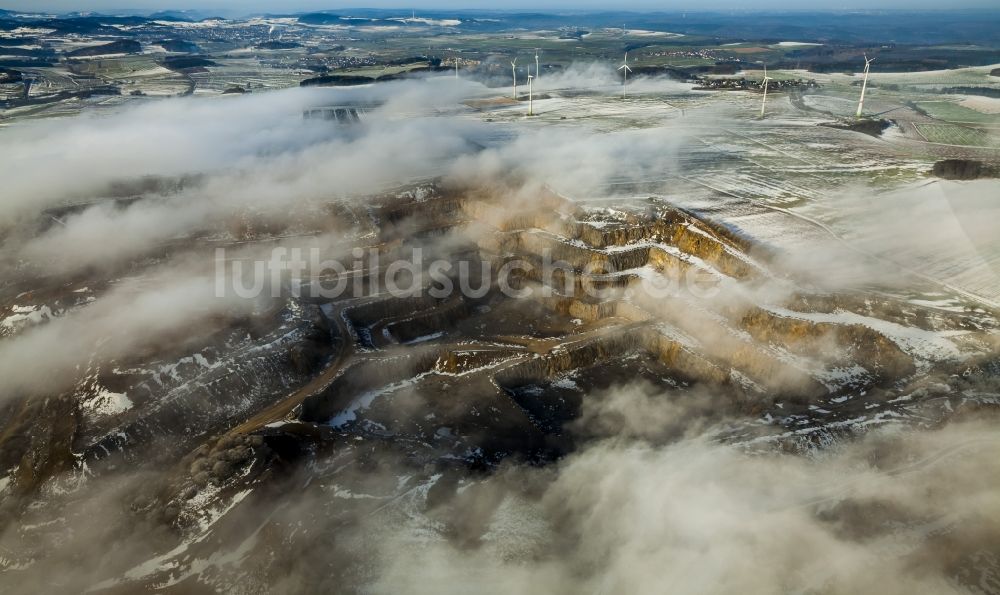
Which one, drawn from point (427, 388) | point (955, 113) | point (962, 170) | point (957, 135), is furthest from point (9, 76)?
point (955, 113)

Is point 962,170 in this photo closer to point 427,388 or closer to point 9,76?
point 427,388

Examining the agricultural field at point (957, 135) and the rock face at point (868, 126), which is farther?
the rock face at point (868, 126)

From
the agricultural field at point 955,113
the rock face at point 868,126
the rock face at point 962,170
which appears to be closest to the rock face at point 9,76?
the rock face at point 868,126

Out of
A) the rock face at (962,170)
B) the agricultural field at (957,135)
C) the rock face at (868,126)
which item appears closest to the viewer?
the rock face at (962,170)

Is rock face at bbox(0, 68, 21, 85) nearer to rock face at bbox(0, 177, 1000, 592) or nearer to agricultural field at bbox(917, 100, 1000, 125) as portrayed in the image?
rock face at bbox(0, 177, 1000, 592)

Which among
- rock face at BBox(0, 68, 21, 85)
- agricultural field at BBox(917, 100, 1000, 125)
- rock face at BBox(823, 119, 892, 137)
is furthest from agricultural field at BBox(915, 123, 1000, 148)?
rock face at BBox(0, 68, 21, 85)

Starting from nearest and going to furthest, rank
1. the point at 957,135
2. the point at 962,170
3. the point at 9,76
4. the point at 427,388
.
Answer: the point at 427,388 < the point at 962,170 < the point at 957,135 < the point at 9,76

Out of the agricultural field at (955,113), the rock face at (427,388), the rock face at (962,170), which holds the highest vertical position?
the agricultural field at (955,113)

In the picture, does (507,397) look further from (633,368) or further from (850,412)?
(850,412)

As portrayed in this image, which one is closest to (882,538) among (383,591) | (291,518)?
(383,591)

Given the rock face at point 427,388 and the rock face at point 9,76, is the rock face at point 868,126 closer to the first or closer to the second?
the rock face at point 427,388

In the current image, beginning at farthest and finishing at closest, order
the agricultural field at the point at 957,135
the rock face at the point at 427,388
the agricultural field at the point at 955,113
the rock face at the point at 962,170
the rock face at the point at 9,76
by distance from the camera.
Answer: the rock face at the point at 9,76, the agricultural field at the point at 955,113, the agricultural field at the point at 957,135, the rock face at the point at 962,170, the rock face at the point at 427,388
